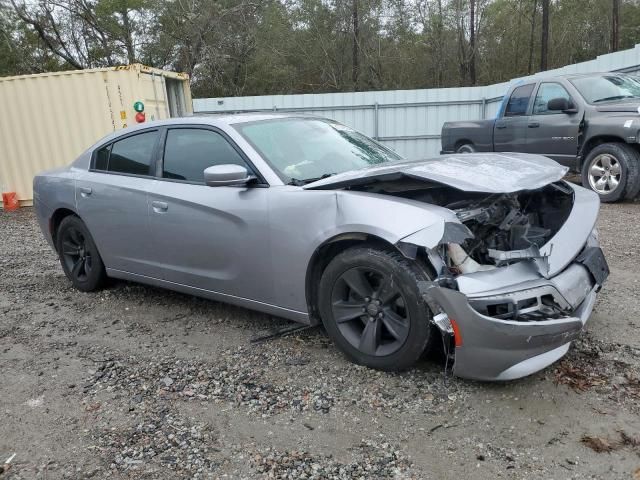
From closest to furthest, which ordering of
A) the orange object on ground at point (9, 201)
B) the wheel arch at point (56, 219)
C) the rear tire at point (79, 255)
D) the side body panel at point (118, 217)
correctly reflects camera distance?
the side body panel at point (118, 217)
the rear tire at point (79, 255)
the wheel arch at point (56, 219)
the orange object on ground at point (9, 201)

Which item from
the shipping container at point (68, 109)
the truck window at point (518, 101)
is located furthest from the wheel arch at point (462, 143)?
the shipping container at point (68, 109)

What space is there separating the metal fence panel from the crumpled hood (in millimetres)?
11621

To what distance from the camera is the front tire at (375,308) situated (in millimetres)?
2803

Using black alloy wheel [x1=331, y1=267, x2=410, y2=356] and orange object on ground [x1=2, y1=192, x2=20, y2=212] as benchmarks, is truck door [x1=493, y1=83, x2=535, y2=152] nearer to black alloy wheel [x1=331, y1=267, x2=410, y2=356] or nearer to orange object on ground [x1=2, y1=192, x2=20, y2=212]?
black alloy wheel [x1=331, y1=267, x2=410, y2=356]

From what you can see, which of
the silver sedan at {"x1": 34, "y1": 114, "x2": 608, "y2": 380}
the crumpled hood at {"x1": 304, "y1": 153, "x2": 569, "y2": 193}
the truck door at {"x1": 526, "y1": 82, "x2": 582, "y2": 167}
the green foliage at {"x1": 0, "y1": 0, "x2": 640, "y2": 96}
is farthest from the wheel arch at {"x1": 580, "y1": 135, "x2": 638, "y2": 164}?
the green foliage at {"x1": 0, "y1": 0, "x2": 640, "y2": 96}

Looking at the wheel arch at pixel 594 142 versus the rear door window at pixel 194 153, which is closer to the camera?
the rear door window at pixel 194 153

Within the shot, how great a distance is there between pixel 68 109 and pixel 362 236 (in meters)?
9.38

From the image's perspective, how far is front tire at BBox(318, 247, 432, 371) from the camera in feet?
9.20

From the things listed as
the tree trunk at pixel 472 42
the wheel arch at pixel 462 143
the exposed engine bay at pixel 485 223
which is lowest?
the wheel arch at pixel 462 143

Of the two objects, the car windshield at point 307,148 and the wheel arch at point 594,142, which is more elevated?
the car windshield at point 307,148

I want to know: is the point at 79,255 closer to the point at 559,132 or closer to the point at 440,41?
the point at 559,132

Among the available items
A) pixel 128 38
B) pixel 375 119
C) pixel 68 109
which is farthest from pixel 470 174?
pixel 128 38

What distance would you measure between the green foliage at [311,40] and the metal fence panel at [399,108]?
912cm

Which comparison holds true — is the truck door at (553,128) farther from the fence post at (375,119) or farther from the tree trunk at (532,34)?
the tree trunk at (532,34)
